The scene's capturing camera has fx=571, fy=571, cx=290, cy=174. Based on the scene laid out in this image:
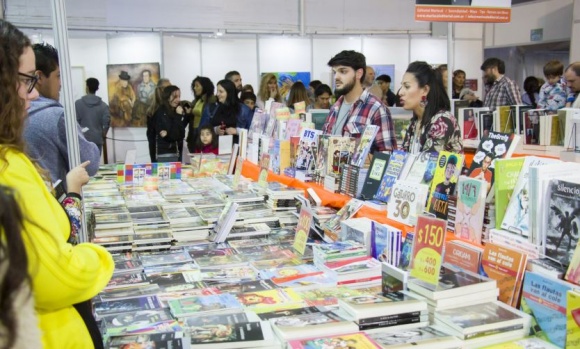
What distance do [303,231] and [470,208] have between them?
90cm

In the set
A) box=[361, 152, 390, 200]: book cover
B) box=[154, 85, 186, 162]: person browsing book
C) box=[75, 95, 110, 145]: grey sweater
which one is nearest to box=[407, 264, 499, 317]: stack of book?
box=[361, 152, 390, 200]: book cover

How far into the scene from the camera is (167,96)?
7.59 m

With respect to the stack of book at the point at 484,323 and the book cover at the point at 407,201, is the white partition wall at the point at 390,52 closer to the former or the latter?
the book cover at the point at 407,201

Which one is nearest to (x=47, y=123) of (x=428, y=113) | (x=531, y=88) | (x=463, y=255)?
(x=463, y=255)

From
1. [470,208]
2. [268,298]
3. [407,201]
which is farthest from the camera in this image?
[407,201]

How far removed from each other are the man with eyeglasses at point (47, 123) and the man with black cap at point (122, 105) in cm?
742

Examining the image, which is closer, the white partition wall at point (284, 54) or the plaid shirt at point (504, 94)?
the plaid shirt at point (504, 94)

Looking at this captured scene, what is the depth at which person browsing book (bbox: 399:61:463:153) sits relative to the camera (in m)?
3.29

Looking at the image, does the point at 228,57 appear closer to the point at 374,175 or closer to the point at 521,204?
the point at 374,175

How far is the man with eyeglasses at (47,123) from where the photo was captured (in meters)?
2.66

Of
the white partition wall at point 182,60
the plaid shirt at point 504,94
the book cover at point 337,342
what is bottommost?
the book cover at point 337,342

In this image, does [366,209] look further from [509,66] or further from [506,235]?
[509,66]

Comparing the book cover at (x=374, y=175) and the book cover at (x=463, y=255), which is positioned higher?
the book cover at (x=374, y=175)

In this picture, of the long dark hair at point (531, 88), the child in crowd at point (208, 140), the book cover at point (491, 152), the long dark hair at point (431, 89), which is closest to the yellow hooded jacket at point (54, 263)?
the book cover at point (491, 152)
